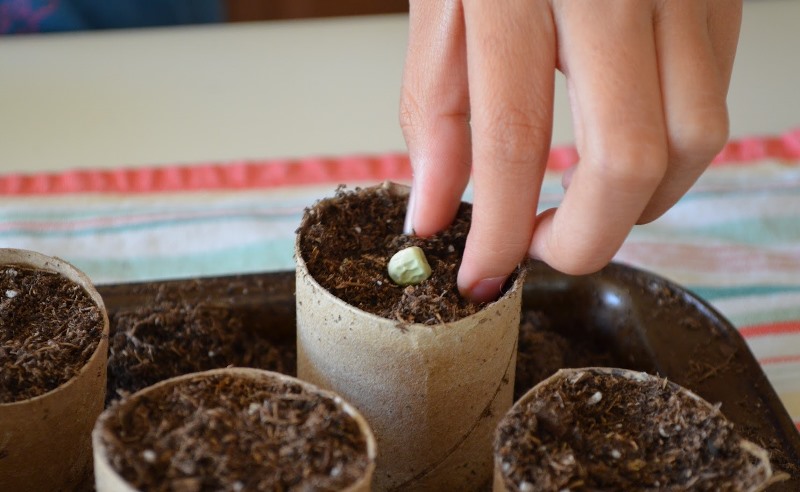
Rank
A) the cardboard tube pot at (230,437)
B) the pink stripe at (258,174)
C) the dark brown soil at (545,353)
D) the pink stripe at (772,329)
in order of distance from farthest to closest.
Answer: the pink stripe at (258,174), the pink stripe at (772,329), the dark brown soil at (545,353), the cardboard tube pot at (230,437)

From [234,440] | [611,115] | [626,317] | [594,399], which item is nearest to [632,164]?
[611,115]

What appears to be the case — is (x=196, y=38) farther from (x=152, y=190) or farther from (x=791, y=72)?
(x=791, y=72)

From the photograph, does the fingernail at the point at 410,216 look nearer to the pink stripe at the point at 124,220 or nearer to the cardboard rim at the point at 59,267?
the cardboard rim at the point at 59,267

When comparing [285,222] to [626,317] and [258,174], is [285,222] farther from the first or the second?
[626,317]

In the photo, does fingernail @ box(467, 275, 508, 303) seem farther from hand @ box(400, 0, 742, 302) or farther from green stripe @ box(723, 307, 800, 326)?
green stripe @ box(723, 307, 800, 326)

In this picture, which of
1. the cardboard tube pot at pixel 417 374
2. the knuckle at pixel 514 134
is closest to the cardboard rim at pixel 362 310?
the cardboard tube pot at pixel 417 374

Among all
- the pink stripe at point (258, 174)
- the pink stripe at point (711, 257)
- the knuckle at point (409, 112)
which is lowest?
the pink stripe at point (711, 257)

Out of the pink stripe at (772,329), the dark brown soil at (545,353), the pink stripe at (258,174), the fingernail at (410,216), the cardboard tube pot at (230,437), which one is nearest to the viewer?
the cardboard tube pot at (230,437)
